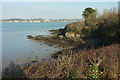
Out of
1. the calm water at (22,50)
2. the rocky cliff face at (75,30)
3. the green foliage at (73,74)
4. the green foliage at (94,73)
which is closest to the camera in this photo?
the green foliage at (73,74)

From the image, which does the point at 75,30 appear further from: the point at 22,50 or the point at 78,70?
the point at 78,70

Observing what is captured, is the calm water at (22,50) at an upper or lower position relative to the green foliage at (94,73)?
lower

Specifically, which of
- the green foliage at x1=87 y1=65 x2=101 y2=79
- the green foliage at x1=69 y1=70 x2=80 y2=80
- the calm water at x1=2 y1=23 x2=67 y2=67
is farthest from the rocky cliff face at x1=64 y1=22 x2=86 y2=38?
the green foliage at x1=69 y1=70 x2=80 y2=80

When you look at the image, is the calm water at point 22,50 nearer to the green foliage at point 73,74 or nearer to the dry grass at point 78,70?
the dry grass at point 78,70

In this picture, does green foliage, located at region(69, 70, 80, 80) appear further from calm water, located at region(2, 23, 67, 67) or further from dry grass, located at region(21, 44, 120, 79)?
calm water, located at region(2, 23, 67, 67)

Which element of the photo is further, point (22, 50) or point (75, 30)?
point (75, 30)

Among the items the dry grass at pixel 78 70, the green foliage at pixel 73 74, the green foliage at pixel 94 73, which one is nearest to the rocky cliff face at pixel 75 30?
the dry grass at pixel 78 70

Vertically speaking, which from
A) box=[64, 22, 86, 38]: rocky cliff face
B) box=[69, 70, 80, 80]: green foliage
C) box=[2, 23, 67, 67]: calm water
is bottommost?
box=[2, 23, 67, 67]: calm water

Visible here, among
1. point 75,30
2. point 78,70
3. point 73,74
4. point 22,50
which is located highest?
point 75,30

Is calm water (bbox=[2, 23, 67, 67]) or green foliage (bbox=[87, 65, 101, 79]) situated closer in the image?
green foliage (bbox=[87, 65, 101, 79])

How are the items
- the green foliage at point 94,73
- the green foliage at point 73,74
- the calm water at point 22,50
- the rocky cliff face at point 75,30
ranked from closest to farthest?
the green foliage at point 73,74 < the green foliage at point 94,73 < the calm water at point 22,50 < the rocky cliff face at point 75,30

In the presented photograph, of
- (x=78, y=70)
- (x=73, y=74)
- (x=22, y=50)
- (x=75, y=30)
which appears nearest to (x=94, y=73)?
(x=78, y=70)

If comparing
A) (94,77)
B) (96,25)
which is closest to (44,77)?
(94,77)

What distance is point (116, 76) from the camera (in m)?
5.54
